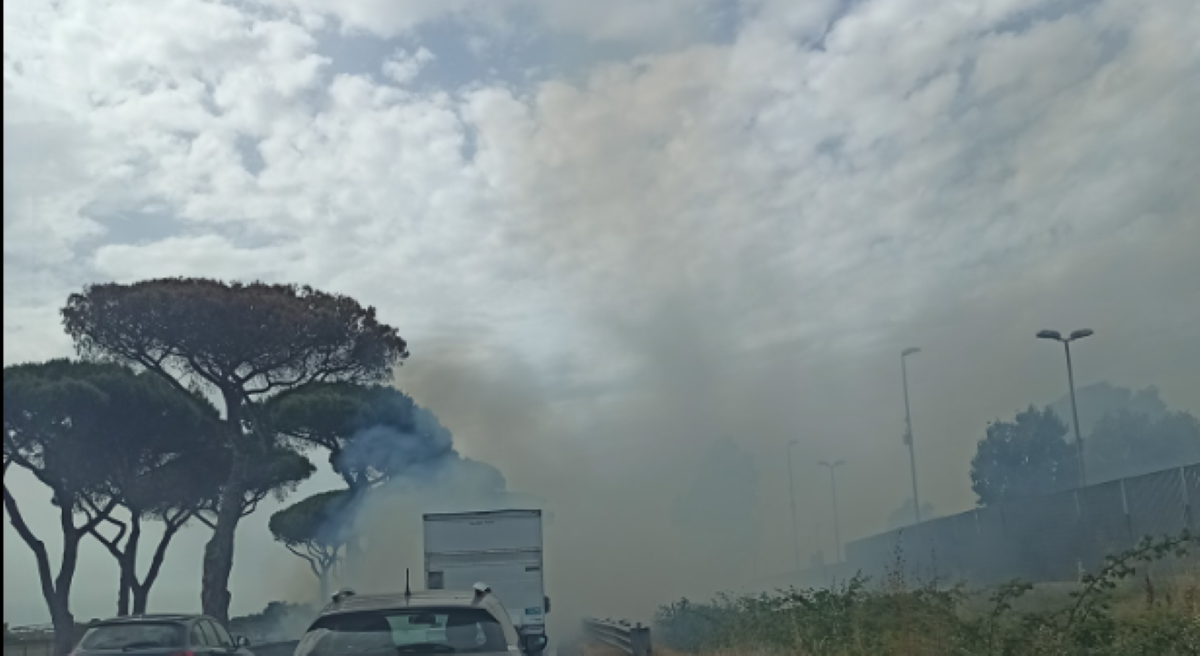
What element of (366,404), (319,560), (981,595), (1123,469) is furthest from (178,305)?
(1123,469)

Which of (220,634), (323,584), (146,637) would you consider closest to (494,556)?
(220,634)

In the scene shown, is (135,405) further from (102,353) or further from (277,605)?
(277,605)

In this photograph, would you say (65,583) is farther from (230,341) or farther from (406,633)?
(406,633)

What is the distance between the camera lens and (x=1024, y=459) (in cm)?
6406

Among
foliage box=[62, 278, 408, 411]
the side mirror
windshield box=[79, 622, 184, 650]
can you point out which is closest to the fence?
the side mirror

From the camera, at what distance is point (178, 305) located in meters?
36.8

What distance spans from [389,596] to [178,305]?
28.5 meters

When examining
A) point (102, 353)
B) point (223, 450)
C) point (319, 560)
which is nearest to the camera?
point (102, 353)

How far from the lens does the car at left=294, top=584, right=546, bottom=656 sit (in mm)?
9320

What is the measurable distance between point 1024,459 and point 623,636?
43726mm

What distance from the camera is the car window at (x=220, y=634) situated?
65.3ft

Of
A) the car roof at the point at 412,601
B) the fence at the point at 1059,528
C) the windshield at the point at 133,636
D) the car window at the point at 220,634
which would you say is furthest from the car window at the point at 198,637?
the fence at the point at 1059,528

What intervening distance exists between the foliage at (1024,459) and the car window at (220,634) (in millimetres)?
48260

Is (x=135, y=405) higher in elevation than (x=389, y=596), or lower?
higher
